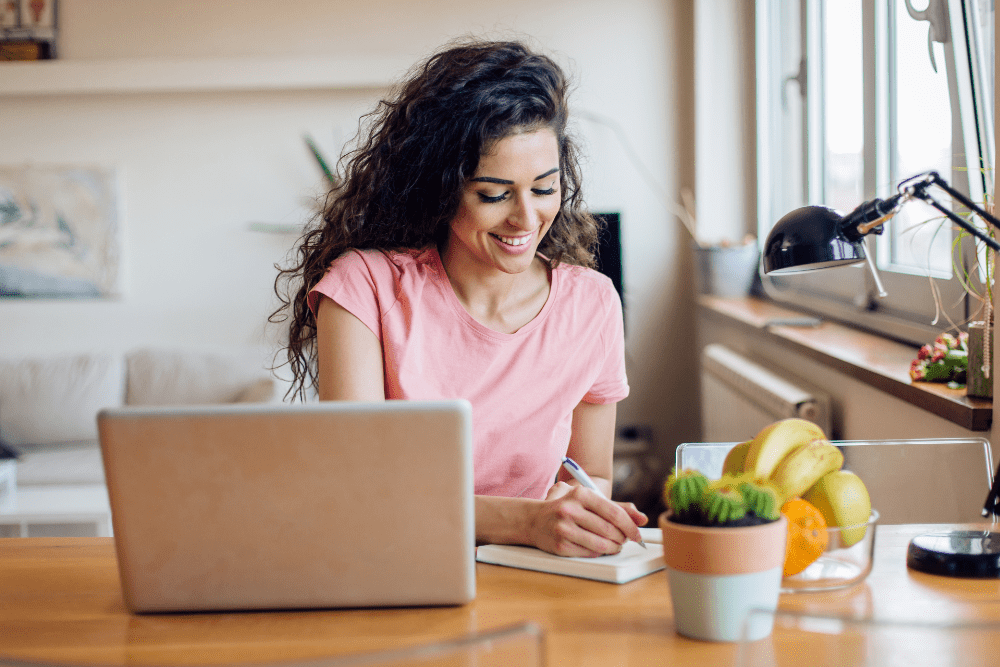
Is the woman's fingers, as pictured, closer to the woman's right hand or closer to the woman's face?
the woman's right hand

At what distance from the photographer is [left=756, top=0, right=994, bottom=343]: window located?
1737 mm

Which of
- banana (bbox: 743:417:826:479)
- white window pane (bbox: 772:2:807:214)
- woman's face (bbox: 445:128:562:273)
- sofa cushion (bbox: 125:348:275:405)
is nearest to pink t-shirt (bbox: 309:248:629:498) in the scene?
woman's face (bbox: 445:128:562:273)

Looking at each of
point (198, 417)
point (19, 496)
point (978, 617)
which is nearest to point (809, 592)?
point (978, 617)

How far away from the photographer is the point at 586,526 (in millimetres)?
921

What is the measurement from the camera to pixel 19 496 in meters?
2.70

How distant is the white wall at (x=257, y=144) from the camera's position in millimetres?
3545

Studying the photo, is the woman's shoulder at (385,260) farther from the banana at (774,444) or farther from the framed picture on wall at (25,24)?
the framed picture on wall at (25,24)

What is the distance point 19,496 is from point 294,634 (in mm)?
2339

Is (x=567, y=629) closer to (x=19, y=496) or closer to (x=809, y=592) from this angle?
(x=809, y=592)

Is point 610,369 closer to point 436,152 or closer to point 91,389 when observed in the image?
point 436,152

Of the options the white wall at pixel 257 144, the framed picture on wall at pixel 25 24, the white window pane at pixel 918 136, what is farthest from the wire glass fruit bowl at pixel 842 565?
the framed picture on wall at pixel 25 24

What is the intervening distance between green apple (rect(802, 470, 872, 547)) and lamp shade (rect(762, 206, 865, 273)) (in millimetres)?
253

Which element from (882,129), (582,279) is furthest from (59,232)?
(882,129)

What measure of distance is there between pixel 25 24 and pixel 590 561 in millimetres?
3557
